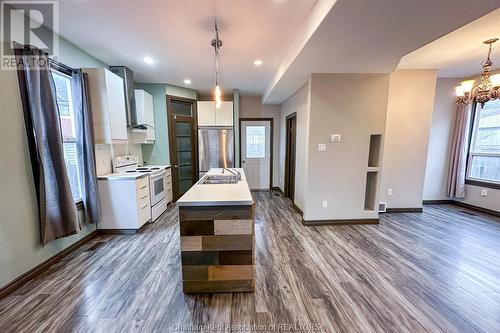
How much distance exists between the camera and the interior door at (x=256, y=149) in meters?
5.70

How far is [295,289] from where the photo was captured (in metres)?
1.93

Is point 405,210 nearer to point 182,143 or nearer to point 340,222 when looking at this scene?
point 340,222

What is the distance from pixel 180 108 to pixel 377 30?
13.6 feet

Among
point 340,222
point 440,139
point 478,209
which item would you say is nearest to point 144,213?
point 340,222

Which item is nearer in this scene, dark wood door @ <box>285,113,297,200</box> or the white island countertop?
the white island countertop

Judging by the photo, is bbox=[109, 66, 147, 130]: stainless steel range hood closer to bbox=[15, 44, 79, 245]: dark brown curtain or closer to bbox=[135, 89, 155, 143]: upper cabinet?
bbox=[135, 89, 155, 143]: upper cabinet

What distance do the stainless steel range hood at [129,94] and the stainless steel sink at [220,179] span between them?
196cm

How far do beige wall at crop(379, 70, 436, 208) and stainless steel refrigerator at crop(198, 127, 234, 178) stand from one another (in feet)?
11.3

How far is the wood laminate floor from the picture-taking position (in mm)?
1572

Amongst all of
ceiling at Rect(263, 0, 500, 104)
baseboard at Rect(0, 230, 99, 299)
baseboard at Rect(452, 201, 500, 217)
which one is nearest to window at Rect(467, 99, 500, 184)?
baseboard at Rect(452, 201, 500, 217)

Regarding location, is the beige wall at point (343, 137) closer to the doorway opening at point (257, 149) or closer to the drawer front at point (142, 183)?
the doorway opening at point (257, 149)

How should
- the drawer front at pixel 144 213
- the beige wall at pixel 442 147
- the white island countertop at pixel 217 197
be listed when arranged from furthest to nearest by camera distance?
1. the beige wall at pixel 442 147
2. the drawer front at pixel 144 213
3. the white island countertop at pixel 217 197

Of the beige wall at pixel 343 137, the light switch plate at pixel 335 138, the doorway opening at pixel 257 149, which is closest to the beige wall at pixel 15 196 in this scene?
the beige wall at pixel 343 137

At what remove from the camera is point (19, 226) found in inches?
76.6
